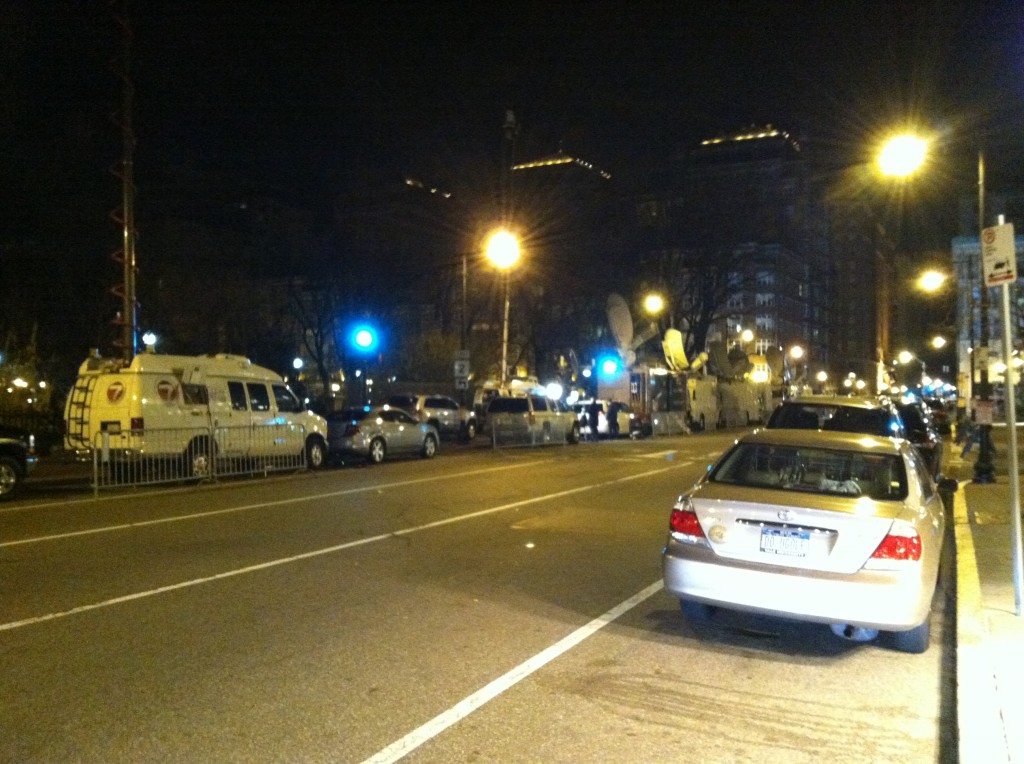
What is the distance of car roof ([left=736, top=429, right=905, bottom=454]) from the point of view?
6.92m

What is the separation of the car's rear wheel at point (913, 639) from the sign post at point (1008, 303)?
1176mm

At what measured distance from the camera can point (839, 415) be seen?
13.6 metres

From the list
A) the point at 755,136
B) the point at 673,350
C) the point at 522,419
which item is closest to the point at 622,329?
the point at 673,350

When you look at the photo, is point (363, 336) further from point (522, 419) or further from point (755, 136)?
point (755, 136)

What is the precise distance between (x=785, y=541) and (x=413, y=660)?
2672mm

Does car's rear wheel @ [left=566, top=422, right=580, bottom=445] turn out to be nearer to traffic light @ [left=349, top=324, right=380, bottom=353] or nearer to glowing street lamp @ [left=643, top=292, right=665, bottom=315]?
traffic light @ [left=349, top=324, right=380, bottom=353]

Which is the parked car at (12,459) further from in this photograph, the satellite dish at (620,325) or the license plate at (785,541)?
the satellite dish at (620,325)

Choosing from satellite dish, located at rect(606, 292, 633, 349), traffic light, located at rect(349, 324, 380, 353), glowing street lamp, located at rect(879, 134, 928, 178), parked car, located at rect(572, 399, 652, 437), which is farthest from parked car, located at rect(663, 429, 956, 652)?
satellite dish, located at rect(606, 292, 633, 349)

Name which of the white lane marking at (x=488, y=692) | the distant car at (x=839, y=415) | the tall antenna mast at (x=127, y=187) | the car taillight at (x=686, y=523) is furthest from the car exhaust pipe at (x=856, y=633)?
the tall antenna mast at (x=127, y=187)

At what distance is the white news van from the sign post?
13.7m

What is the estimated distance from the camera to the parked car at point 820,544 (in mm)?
5957

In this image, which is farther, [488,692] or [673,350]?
[673,350]

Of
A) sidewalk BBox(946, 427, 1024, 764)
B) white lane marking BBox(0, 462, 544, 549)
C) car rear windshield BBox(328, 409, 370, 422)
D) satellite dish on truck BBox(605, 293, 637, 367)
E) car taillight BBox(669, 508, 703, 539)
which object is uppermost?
satellite dish on truck BBox(605, 293, 637, 367)

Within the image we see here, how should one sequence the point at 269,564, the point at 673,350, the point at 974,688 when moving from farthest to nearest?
the point at 673,350, the point at 269,564, the point at 974,688
